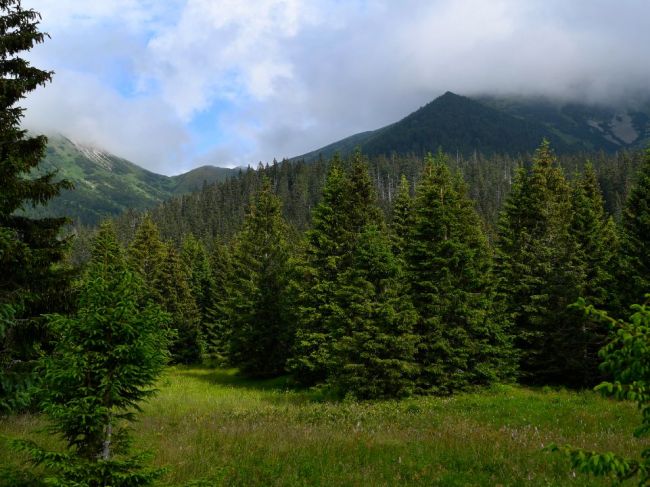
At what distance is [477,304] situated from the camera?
84.0ft

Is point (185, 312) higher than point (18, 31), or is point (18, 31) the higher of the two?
point (18, 31)

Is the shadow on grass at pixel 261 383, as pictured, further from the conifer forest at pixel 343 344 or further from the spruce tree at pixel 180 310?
the spruce tree at pixel 180 310

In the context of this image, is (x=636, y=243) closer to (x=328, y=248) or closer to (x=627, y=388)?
(x=328, y=248)

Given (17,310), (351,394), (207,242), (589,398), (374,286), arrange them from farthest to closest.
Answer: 1. (207,242)
2. (374,286)
3. (351,394)
4. (589,398)
5. (17,310)

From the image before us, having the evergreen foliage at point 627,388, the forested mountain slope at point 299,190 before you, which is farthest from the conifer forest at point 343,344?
the forested mountain slope at point 299,190

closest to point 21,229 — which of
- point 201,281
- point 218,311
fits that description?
point 218,311

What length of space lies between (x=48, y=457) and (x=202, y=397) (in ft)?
73.1

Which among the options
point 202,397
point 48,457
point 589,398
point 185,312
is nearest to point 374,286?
point 589,398

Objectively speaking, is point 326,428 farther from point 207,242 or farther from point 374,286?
point 207,242

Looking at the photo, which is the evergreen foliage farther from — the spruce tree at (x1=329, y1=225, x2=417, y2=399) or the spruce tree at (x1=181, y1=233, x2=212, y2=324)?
the spruce tree at (x1=181, y1=233, x2=212, y2=324)

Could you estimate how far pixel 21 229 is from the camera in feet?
40.8

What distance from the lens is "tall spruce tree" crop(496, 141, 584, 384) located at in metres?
27.5

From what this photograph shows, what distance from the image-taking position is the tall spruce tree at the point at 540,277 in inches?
1084

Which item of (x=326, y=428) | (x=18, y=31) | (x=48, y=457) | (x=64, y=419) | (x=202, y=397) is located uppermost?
(x=18, y=31)
